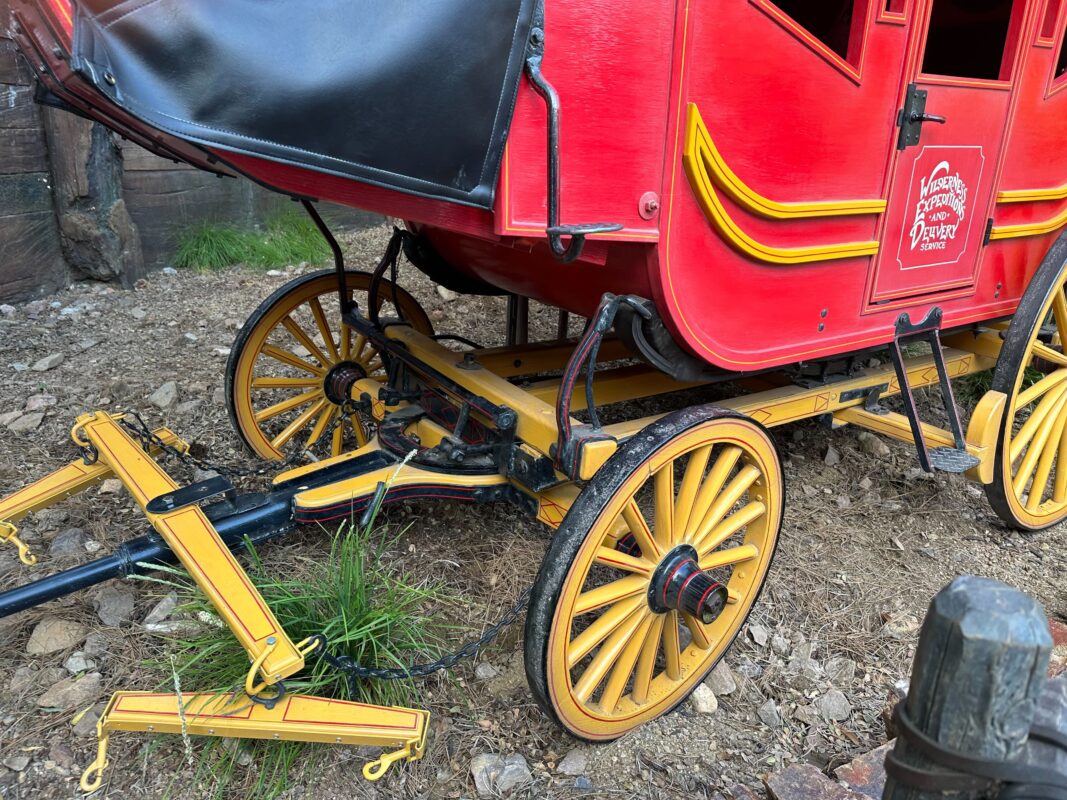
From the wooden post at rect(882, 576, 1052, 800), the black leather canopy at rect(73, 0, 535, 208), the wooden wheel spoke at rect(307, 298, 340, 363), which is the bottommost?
the wooden wheel spoke at rect(307, 298, 340, 363)

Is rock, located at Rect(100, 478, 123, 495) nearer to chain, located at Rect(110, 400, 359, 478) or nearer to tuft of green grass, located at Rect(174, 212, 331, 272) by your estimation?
chain, located at Rect(110, 400, 359, 478)

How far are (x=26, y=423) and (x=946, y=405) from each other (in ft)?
11.0

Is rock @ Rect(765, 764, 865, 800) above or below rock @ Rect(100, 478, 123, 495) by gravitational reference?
above

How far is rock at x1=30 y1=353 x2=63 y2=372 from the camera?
376cm

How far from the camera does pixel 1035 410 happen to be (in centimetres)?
290

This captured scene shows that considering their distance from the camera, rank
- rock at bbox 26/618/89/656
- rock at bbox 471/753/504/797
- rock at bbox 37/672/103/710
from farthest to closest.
Result: rock at bbox 26/618/89/656
rock at bbox 37/672/103/710
rock at bbox 471/753/504/797

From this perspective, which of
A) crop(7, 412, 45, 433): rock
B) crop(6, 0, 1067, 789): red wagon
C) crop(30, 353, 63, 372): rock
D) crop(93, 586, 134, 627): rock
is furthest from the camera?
crop(30, 353, 63, 372): rock

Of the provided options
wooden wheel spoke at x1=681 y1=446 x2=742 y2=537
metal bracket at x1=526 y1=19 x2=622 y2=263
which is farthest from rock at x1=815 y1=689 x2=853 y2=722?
metal bracket at x1=526 y1=19 x2=622 y2=263

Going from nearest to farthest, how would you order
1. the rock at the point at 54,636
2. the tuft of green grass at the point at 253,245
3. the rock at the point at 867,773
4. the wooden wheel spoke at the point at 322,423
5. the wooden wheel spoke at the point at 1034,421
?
the rock at the point at 867,773 < the rock at the point at 54,636 < the wooden wheel spoke at the point at 1034,421 < the wooden wheel spoke at the point at 322,423 < the tuft of green grass at the point at 253,245

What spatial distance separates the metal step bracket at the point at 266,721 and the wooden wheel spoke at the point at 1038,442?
226cm

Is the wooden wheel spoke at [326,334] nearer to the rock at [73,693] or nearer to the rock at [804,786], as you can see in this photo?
the rock at [73,693]

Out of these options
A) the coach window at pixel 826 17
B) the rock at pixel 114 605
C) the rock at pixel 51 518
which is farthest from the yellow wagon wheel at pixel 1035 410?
the rock at pixel 51 518

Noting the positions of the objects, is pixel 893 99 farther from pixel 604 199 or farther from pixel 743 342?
pixel 604 199

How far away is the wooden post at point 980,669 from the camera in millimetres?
870
